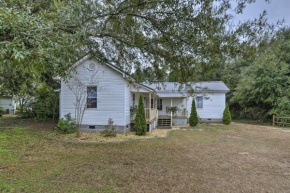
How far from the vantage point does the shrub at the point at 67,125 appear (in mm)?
10531

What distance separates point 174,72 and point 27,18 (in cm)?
405

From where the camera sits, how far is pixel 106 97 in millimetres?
11180

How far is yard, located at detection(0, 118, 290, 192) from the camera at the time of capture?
13.9 feet

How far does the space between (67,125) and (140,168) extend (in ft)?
22.5

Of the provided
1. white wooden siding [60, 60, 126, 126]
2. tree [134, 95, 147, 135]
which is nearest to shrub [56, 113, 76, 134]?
white wooden siding [60, 60, 126, 126]

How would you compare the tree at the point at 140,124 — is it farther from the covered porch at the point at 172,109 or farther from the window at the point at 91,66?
the covered porch at the point at 172,109

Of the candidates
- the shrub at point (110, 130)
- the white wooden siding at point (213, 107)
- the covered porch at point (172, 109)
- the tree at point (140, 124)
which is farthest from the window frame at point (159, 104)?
the shrub at point (110, 130)


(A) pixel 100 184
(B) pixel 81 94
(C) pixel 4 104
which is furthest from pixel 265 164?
(C) pixel 4 104

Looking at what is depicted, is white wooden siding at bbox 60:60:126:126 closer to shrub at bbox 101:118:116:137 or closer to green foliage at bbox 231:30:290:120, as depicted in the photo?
shrub at bbox 101:118:116:137

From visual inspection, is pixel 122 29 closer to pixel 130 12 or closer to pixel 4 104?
pixel 130 12

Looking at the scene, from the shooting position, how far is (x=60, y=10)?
13.2ft

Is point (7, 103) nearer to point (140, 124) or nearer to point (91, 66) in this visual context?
point (91, 66)

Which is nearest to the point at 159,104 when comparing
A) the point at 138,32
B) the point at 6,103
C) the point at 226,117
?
the point at 226,117

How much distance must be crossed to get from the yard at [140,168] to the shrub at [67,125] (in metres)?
2.13
